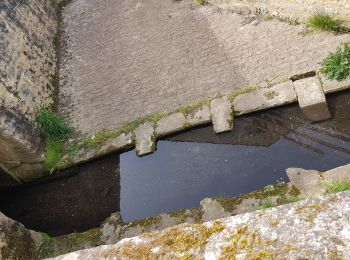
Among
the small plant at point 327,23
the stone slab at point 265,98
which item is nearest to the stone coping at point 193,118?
the stone slab at point 265,98

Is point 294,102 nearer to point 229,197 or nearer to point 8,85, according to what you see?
point 229,197

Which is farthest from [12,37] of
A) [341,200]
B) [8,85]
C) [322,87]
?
[341,200]

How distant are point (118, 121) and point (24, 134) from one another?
5.35ft

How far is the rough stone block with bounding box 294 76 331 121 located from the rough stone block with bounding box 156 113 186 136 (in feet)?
6.32

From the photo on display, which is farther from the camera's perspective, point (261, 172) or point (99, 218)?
point (99, 218)

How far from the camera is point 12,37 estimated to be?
315 inches

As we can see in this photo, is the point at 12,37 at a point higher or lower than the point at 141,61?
higher

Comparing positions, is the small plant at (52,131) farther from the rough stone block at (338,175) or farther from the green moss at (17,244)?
the rough stone block at (338,175)

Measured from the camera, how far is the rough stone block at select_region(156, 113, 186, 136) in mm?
7258

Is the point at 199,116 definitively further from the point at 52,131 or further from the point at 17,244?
the point at 17,244

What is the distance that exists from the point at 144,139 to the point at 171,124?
0.53 meters

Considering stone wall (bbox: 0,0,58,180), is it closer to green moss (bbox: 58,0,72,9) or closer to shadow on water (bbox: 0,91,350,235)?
shadow on water (bbox: 0,91,350,235)

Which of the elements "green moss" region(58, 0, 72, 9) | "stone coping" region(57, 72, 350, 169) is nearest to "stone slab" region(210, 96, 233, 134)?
"stone coping" region(57, 72, 350, 169)

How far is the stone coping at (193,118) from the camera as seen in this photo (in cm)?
681
